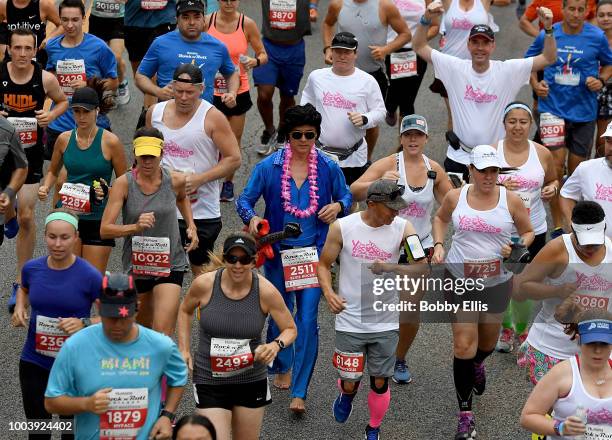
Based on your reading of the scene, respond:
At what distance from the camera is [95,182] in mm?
9297

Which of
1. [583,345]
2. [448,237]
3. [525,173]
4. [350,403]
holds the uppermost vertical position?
[583,345]

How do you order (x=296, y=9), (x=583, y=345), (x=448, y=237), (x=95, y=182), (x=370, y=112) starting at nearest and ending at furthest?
(x=583, y=345), (x=95, y=182), (x=370, y=112), (x=448, y=237), (x=296, y=9)

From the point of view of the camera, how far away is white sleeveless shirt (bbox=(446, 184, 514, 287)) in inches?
348

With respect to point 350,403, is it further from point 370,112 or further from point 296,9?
point 296,9

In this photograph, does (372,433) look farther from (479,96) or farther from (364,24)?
(364,24)

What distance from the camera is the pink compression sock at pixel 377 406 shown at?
856cm

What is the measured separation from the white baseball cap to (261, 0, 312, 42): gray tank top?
467 cm

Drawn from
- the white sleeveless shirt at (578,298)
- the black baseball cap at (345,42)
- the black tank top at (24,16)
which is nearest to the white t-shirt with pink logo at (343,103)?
the black baseball cap at (345,42)

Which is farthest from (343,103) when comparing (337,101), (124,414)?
(124,414)

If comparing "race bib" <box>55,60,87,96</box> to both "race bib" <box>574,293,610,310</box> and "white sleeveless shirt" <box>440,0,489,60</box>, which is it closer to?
"white sleeveless shirt" <box>440,0,489,60</box>

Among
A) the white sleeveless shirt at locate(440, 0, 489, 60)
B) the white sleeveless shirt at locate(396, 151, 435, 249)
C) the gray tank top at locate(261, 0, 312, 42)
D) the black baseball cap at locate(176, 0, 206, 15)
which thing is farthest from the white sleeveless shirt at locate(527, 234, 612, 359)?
the gray tank top at locate(261, 0, 312, 42)

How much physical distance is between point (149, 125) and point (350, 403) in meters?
2.69

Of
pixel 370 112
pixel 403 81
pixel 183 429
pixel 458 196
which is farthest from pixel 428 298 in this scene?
pixel 403 81

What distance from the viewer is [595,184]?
949 centimetres
